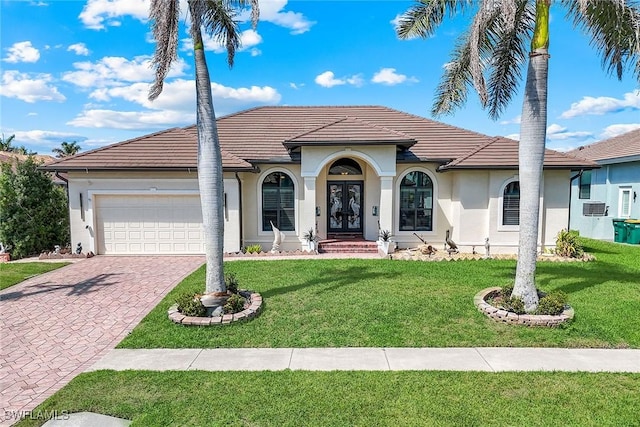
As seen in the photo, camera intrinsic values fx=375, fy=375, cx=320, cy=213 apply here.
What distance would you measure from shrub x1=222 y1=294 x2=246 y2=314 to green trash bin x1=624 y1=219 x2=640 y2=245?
18.9 meters

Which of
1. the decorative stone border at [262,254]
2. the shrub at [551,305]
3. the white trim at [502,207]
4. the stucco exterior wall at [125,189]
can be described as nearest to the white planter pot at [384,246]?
the decorative stone border at [262,254]

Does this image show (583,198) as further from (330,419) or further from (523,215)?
(330,419)

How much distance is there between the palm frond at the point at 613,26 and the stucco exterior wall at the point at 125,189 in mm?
11366

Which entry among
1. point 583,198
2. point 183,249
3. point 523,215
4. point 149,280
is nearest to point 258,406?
point 523,215

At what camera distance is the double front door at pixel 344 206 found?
16.4 m

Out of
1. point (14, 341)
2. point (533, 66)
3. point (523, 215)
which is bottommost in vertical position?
point (14, 341)

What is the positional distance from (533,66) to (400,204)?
27.8 feet

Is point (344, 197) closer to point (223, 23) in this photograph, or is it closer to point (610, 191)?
point (223, 23)

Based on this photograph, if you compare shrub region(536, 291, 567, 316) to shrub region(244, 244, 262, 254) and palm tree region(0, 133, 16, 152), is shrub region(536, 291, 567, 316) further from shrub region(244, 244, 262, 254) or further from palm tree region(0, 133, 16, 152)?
palm tree region(0, 133, 16, 152)

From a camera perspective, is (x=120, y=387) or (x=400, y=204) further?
(x=400, y=204)

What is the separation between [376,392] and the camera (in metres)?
4.95

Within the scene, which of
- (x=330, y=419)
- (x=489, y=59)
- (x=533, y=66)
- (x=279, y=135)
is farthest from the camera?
(x=279, y=135)

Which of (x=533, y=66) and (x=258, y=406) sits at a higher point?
(x=533, y=66)

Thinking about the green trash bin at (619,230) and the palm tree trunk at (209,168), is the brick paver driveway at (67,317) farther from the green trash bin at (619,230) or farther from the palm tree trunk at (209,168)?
the green trash bin at (619,230)
